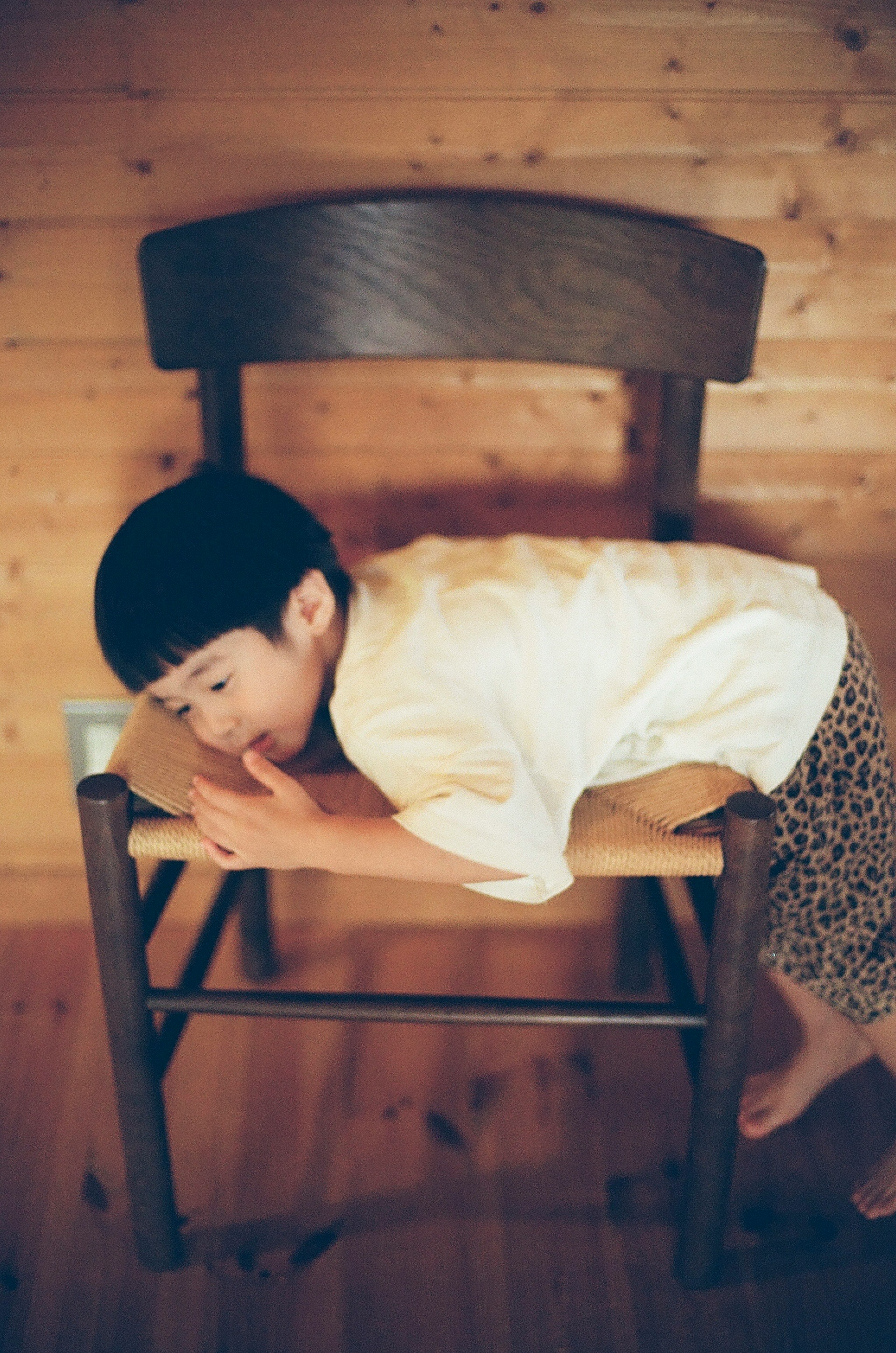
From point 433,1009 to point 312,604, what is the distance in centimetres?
32

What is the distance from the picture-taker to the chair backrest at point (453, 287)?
35.7 inches

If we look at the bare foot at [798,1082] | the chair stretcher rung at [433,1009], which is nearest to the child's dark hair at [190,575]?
the chair stretcher rung at [433,1009]

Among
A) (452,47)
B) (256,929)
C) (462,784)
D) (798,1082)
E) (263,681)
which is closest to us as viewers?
(462,784)

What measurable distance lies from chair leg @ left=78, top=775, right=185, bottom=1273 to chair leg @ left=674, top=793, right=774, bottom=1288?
0.42 metres

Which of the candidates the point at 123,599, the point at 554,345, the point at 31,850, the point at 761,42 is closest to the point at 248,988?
the point at 31,850

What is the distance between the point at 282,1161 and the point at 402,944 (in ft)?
1.04

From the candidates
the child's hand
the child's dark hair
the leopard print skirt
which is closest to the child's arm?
the child's hand

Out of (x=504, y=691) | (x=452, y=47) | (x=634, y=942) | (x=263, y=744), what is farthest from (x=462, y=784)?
(x=452, y=47)

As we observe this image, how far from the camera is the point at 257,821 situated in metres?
0.77

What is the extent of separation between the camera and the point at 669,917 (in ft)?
3.34

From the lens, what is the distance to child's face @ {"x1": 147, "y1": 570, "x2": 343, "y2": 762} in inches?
32.2

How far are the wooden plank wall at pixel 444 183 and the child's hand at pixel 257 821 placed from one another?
43 cm

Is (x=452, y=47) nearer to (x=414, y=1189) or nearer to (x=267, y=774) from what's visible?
(x=267, y=774)

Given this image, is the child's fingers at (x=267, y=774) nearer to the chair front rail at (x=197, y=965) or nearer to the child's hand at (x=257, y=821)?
the child's hand at (x=257, y=821)
